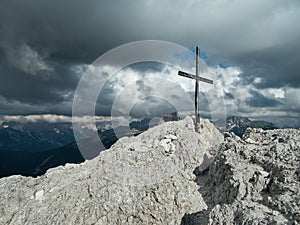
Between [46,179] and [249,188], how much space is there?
14.2 meters

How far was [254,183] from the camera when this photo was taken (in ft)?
40.4

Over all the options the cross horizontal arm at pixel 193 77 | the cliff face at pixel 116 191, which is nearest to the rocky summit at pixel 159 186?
the cliff face at pixel 116 191

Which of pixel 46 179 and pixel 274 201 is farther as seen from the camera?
pixel 46 179

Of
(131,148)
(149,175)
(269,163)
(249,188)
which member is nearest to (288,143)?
(269,163)

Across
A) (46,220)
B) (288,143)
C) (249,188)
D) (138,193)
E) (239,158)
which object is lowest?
(46,220)

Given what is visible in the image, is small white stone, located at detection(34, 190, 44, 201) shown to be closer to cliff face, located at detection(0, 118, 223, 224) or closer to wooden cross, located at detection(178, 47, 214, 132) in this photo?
cliff face, located at detection(0, 118, 223, 224)

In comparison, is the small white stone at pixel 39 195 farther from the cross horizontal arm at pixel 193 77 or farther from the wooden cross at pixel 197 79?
the cross horizontal arm at pixel 193 77

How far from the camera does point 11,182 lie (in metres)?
17.3

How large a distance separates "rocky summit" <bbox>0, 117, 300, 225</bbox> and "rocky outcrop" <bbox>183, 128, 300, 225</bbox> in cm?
5

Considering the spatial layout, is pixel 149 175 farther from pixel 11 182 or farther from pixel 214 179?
pixel 11 182

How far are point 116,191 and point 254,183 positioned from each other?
27.4 ft

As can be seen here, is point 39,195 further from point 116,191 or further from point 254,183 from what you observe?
point 254,183

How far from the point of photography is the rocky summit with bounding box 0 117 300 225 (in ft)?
39.8

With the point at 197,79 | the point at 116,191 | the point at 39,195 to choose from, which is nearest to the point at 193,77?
the point at 197,79
